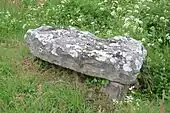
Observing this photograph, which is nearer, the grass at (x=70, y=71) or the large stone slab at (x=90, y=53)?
the grass at (x=70, y=71)

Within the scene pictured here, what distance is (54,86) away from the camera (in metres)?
5.28

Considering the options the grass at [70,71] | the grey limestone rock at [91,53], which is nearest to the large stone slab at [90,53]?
the grey limestone rock at [91,53]

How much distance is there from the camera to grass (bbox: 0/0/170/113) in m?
5.01

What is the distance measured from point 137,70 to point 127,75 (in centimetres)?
17

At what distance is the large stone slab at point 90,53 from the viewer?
519 centimetres

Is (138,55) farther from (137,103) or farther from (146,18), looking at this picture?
(146,18)

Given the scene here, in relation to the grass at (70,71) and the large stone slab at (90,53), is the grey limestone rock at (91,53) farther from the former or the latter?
the grass at (70,71)

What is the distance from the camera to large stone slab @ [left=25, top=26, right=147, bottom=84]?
5191 mm

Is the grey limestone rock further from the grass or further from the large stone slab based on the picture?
the grass

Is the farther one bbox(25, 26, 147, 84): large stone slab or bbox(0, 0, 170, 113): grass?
bbox(25, 26, 147, 84): large stone slab

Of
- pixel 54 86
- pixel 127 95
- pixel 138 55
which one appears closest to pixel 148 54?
pixel 138 55

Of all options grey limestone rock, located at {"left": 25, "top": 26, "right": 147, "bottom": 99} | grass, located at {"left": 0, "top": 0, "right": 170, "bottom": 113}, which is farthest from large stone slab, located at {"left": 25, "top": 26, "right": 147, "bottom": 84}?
grass, located at {"left": 0, "top": 0, "right": 170, "bottom": 113}

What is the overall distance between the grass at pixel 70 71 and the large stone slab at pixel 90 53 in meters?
0.20

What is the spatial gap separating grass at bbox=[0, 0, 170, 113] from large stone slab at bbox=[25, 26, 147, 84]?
203 millimetres
